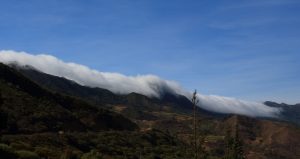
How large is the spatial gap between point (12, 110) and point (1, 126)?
6851 centimetres

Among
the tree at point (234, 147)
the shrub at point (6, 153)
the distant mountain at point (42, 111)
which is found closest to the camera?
the shrub at point (6, 153)

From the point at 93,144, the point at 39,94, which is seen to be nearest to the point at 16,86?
the point at 39,94

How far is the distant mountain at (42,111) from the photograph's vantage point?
117438mm

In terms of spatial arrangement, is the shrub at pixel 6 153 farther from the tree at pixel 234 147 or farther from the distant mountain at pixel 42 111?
the tree at pixel 234 147

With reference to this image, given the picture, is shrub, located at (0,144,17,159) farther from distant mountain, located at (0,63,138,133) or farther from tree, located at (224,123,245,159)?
tree, located at (224,123,245,159)

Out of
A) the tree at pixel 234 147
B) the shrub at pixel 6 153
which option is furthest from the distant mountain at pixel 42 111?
the shrub at pixel 6 153

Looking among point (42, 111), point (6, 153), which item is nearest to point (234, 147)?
point (42, 111)

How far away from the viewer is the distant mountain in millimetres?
117438

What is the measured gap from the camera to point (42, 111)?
433 feet

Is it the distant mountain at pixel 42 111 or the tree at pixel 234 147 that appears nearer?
the tree at pixel 234 147

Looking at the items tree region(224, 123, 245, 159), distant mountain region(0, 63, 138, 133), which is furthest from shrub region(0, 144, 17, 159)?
tree region(224, 123, 245, 159)

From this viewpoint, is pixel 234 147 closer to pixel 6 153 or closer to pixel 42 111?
pixel 42 111

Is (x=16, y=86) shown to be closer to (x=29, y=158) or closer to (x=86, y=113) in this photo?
(x=86, y=113)

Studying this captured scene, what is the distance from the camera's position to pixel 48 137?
97750 millimetres
